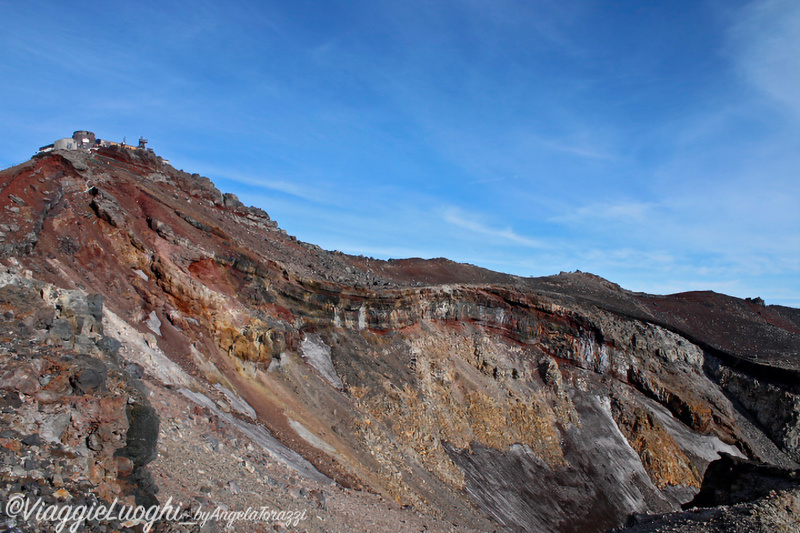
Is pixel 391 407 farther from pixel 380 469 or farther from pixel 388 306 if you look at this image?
Answer: pixel 388 306

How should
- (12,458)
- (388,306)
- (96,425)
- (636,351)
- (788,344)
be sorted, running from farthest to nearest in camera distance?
(788,344) → (636,351) → (388,306) → (96,425) → (12,458)

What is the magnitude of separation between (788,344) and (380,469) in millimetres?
44119

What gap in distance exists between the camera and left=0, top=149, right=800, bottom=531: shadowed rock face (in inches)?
734

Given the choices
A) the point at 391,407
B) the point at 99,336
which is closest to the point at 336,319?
the point at 391,407

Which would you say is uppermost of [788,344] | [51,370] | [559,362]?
[788,344]

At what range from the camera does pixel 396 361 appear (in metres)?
27.5

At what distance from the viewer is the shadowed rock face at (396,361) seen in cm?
1864

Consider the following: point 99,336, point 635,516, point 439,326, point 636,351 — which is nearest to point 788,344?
point 636,351

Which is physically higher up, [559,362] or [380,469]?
[559,362]

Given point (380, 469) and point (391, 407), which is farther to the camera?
point (391, 407)

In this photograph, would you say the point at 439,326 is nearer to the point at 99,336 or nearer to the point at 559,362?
the point at 559,362

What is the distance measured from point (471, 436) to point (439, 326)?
747 cm

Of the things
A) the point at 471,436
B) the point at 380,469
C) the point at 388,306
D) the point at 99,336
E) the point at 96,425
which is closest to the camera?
the point at 96,425

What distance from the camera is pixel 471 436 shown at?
2633 centimetres
